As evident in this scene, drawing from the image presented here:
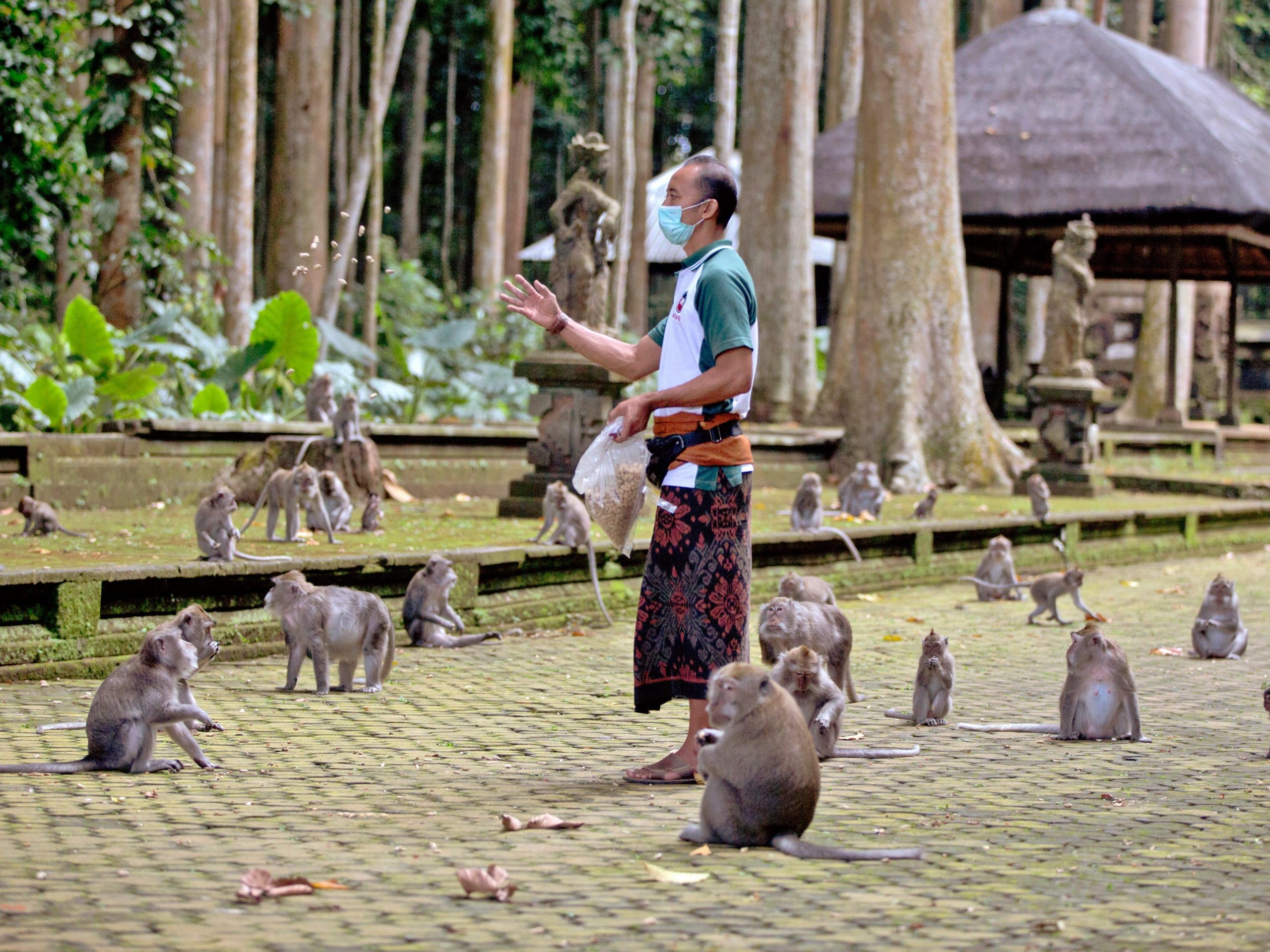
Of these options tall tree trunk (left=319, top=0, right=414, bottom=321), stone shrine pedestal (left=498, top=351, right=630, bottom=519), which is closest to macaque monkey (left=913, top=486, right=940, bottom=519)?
stone shrine pedestal (left=498, top=351, right=630, bottom=519)

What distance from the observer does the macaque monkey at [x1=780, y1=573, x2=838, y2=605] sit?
7430mm

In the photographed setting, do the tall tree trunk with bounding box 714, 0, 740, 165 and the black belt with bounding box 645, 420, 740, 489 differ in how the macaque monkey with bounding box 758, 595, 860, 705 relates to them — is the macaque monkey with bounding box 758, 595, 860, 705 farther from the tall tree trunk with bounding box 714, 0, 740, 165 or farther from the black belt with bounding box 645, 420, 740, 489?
the tall tree trunk with bounding box 714, 0, 740, 165

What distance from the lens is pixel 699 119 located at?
1693 inches

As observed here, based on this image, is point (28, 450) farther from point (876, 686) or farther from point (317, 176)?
point (317, 176)

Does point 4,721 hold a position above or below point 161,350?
below

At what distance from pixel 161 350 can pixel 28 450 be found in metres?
3.02

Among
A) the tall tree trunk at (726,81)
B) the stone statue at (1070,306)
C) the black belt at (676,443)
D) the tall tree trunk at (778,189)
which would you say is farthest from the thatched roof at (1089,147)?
the black belt at (676,443)

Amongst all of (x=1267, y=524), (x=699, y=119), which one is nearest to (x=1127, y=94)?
(x=1267, y=524)

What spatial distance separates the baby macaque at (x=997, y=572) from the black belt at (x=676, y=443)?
19.5 ft

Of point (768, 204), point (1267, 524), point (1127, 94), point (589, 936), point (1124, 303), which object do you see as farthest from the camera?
point (1124, 303)

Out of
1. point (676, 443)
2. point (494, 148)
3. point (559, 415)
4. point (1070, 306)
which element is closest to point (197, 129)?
point (559, 415)

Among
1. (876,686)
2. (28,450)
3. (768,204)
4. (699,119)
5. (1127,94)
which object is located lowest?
(876,686)

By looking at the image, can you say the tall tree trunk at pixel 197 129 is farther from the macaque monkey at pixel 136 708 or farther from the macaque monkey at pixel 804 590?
the macaque monkey at pixel 136 708

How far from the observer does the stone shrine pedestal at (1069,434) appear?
51.8ft
